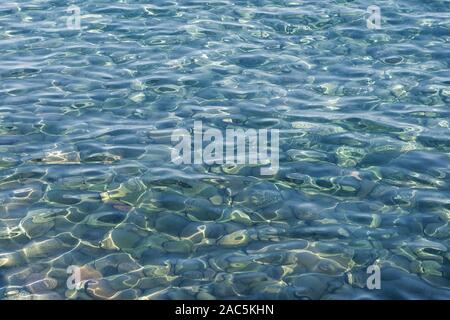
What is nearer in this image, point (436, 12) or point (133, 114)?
point (133, 114)

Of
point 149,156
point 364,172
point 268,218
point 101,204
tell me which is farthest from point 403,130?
point 101,204

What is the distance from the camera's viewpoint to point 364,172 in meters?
9.91

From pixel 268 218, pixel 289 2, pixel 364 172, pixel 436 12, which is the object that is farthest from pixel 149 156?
pixel 436 12

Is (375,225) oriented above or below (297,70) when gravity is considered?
below

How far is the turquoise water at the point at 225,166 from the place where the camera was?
26.6ft

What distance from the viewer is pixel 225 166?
1012cm

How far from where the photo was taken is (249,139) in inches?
424

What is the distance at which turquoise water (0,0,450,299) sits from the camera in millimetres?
8094
